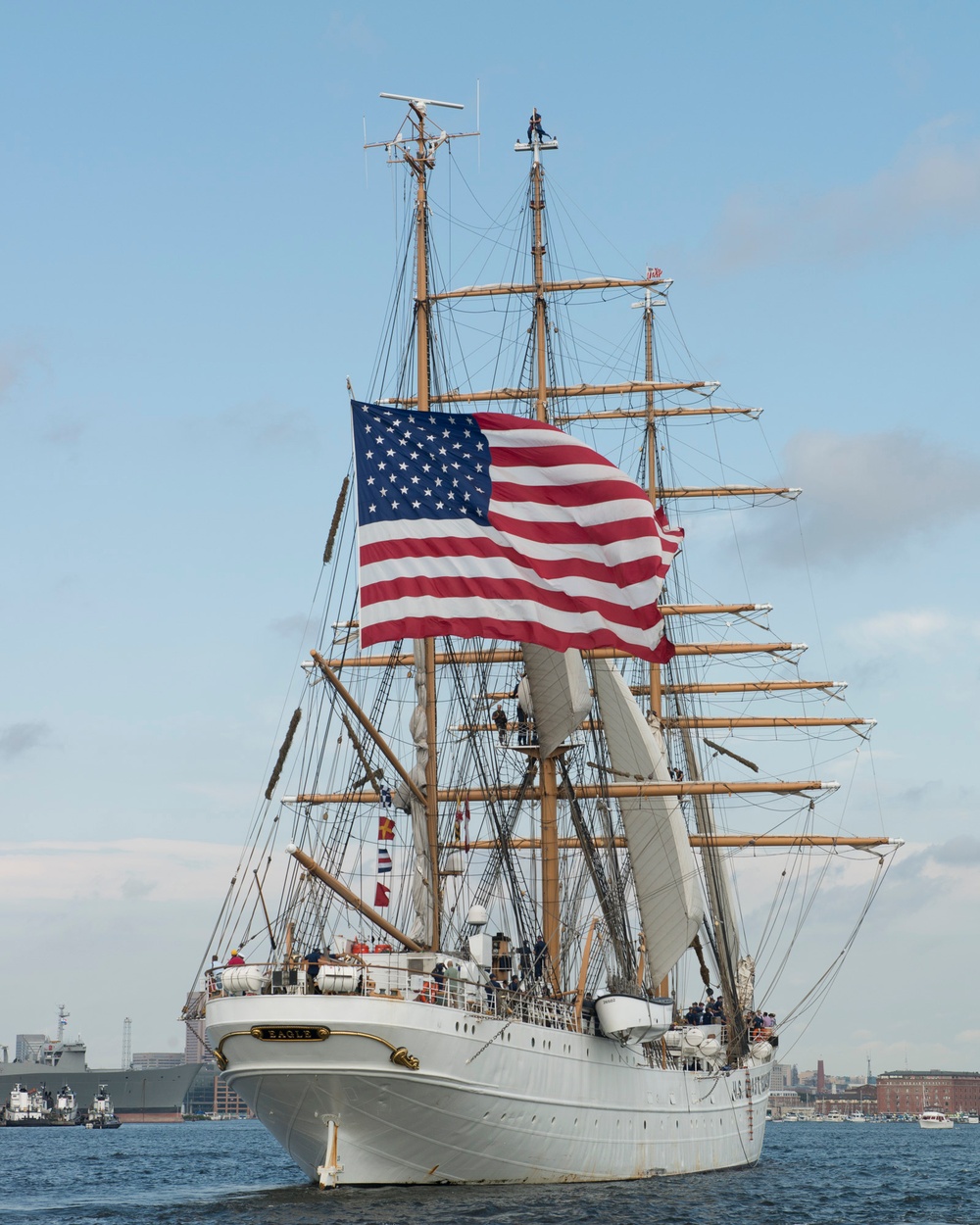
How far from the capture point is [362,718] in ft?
129

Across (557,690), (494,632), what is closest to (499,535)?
(494,632)

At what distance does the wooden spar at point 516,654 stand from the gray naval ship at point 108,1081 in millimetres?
119294

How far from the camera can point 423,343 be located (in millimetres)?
44656

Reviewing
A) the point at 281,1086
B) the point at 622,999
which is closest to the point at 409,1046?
the point at 281,1086

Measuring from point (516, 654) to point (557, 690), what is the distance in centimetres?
818

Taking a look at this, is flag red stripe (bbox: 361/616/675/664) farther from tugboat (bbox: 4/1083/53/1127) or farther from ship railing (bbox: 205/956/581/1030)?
tugboat (bbox: 4/1083/53/1127)

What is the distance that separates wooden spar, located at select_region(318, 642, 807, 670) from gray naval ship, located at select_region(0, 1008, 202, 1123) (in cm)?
11929

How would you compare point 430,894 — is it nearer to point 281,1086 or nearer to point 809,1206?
point 281,1086

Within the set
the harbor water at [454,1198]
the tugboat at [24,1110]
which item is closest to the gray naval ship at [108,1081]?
the tugboat at [24,1110]

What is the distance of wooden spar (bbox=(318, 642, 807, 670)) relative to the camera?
51000 millimetres

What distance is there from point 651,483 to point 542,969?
2955 centimetres

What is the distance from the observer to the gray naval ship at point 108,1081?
17962 cm

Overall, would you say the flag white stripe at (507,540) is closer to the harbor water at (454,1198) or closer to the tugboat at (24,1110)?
the harbor water at (454,1198)

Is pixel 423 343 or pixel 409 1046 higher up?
pixel 423 343
